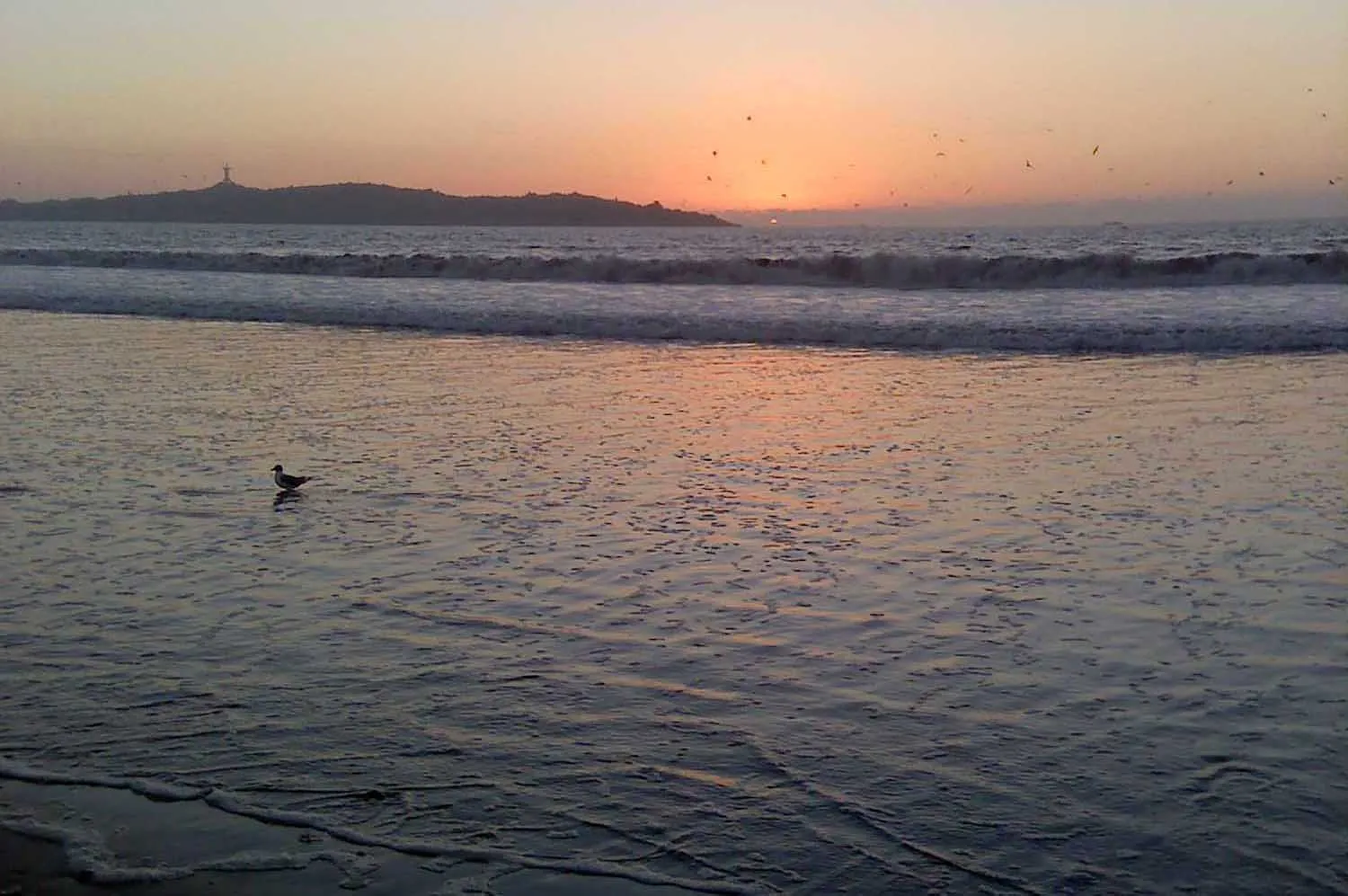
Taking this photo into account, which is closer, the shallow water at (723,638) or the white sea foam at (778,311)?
the shallow water at (723,638)

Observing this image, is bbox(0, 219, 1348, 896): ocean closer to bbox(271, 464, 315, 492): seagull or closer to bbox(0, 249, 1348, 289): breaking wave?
bbox(271, 464, 315, 492): seagull

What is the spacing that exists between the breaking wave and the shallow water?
1965cm

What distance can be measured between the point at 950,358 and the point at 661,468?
29.6ft

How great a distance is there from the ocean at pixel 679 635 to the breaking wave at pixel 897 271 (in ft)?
54.9

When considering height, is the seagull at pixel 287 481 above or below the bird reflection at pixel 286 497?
above

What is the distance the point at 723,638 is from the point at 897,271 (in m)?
27.0

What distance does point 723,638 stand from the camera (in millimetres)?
5867

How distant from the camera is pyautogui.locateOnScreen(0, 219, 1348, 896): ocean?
3.97 metres

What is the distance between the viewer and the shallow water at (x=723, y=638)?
408 cm

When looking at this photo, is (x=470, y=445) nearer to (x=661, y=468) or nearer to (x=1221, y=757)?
(x=661, y=468)

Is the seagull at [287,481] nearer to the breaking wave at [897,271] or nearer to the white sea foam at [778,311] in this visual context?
the white sea foam at [778,311]

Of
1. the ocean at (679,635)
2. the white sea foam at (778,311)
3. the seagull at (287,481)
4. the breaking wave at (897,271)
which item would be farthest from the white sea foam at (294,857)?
the breaking wave at (897,271)

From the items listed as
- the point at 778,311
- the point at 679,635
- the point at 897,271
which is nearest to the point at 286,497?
the point at 679,635

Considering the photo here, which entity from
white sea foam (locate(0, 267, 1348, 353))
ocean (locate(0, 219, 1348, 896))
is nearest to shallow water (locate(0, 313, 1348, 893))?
ocean (locate(0, 219, 1348, 896))
